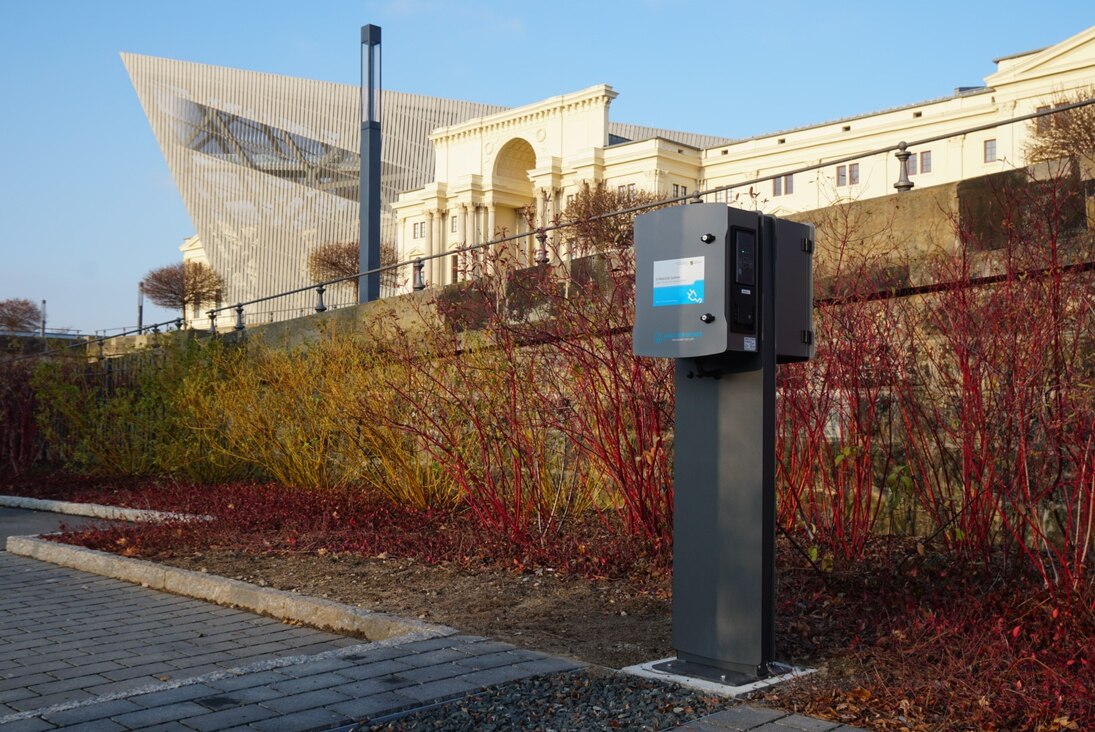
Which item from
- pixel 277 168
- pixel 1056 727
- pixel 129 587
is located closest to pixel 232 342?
pixel 129 587

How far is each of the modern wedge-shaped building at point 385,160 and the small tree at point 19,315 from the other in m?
15.0

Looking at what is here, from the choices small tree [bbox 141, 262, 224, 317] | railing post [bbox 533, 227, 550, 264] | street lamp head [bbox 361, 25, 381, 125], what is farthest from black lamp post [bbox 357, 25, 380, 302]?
small tree [bbox 141, 262, 224, 317]

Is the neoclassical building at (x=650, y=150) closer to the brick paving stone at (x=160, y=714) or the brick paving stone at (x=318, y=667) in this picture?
the brick paving stone at (x=318, y=667)

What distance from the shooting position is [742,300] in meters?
4.83

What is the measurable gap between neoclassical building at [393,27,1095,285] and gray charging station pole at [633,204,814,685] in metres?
36.3

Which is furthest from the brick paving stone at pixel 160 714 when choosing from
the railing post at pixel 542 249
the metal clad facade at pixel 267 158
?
the metal clad facade at pixel 267 158

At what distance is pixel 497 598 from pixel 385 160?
87.3 meters

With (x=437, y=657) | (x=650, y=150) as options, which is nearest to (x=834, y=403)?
(x=437, y=657)

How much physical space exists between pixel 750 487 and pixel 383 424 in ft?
20.5

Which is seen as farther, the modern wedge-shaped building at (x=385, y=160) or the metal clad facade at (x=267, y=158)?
the metal clad facade at (x=267, y=158)

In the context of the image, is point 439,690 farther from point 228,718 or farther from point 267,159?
point 267,159

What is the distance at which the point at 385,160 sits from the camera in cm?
9106

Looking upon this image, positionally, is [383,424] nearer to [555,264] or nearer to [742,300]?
[555,264]

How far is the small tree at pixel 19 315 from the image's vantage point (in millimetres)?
81938
